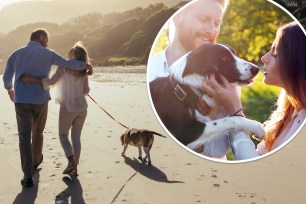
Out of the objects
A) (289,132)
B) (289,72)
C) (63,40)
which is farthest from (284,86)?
(63,40)

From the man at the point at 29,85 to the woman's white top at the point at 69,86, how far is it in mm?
93

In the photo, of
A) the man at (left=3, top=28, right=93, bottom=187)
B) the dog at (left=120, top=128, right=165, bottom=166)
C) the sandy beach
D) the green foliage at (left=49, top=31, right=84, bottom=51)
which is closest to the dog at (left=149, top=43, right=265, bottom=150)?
the sandy beach

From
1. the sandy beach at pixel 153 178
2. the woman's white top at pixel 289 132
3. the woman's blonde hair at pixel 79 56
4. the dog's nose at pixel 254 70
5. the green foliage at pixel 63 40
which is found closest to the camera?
the dog's nose at pixel 254 70

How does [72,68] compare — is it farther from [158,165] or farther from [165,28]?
[165,28]

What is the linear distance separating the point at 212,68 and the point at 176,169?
13.4ft

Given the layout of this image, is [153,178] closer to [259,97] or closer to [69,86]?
[69,86]

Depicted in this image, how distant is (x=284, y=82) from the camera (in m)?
0.97

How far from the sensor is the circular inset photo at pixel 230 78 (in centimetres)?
95

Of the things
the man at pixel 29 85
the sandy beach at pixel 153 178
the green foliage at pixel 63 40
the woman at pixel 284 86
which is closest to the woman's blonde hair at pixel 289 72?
the woman at pixel 284 86

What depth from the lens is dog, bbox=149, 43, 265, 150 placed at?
0.97 m

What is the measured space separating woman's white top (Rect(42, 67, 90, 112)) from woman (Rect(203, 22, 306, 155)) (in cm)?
337

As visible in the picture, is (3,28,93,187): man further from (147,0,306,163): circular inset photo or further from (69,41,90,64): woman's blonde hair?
(147,0,306,163): circular inset photo

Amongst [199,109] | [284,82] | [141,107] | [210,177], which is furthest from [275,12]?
[141,107]

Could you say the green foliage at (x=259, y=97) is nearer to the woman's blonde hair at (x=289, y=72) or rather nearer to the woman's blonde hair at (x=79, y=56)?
the woman's blonde hair at (x=289, y=72)
